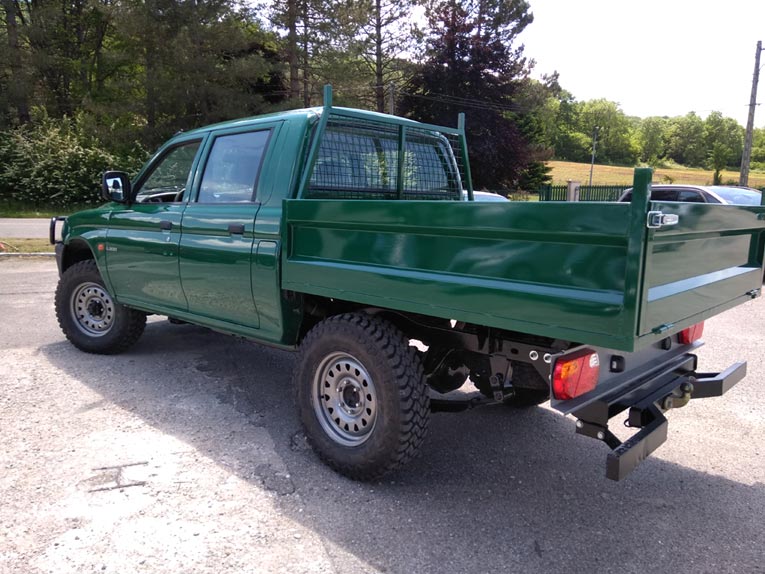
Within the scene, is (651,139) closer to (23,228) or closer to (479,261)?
(23,228)

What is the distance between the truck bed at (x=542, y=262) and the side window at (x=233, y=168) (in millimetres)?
626

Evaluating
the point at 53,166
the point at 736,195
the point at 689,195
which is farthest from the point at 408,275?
the point at 53,166

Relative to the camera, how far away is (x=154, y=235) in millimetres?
4672

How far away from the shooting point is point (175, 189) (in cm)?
495

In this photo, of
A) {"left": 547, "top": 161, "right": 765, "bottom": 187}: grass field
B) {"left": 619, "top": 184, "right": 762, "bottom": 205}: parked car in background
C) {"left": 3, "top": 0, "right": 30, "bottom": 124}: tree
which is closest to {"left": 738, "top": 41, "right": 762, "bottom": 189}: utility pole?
{"left": 547, "top": 161, "right": 765, "bottom": 187}: grass field

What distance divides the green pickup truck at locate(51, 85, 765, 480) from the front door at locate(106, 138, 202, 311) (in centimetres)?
2

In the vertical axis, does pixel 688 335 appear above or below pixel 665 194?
below

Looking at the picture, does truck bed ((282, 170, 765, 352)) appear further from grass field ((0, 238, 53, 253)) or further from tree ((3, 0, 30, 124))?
tree ((3, 0, 30, 124))

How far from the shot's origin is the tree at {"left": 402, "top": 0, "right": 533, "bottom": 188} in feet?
107

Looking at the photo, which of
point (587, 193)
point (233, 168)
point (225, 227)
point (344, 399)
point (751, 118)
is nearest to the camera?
point (344, 399)

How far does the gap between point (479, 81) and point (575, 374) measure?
3342cm

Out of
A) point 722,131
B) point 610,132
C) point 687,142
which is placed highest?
point 610,132

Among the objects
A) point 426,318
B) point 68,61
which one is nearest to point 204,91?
point 68,61

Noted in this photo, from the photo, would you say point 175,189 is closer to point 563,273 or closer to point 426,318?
point 426,318
